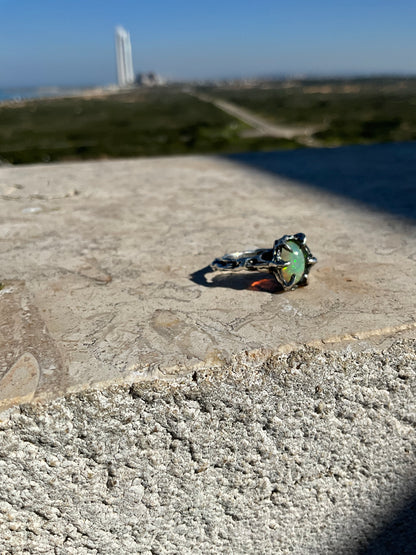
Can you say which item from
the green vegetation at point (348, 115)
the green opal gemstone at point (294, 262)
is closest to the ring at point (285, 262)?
the green opal gemstone at point (294, 262)

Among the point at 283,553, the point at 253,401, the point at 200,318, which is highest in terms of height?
the point at 200,318

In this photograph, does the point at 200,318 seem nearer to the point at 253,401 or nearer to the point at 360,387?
the point at 253,401

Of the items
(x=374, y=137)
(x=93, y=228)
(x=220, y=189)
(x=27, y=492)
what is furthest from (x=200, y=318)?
(x=374, y=137)

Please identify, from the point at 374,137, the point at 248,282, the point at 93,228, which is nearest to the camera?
the point at 248,282


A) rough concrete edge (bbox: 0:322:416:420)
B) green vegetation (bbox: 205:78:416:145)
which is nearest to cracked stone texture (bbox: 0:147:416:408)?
rough concrete edge (bbox: 0:322:416:420)

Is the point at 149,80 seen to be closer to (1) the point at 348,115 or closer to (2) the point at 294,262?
(1) the point at 348,115

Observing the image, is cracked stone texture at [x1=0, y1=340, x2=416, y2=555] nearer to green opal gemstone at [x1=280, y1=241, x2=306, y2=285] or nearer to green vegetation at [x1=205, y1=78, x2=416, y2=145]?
green opal gemstone at [x1=280, y1=241, x2=306, y2=285]

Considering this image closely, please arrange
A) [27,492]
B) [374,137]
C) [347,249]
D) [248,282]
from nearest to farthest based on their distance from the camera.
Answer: [27,492] < [248,282] < [347,249] < [374,137]
